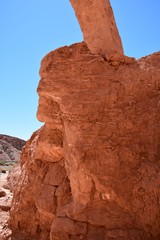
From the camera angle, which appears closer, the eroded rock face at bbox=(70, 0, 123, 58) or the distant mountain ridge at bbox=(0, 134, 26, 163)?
the eroded rock face at bbox=(70, 0, 123, 58)

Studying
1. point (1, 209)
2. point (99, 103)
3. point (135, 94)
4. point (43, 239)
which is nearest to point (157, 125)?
point (135, 94)

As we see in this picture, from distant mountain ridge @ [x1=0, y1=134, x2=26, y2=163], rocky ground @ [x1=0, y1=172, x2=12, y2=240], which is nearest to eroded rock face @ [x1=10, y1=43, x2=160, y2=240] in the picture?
rocky ground @ [x1=0, y1=172, x2=12, y2=240]

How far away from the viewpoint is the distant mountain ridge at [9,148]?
4178 cm

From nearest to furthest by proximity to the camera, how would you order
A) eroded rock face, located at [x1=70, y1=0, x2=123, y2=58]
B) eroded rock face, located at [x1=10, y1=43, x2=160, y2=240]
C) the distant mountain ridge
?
eroded rock face, located at [x1=10, y1=43, x2=160, y2=240]
eroded rock face, located at [x1=70, y1=0, x2=123, y2=58]
the distant mountain ridge

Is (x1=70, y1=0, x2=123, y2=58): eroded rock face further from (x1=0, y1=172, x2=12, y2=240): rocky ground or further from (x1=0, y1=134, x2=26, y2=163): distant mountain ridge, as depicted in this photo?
(x1=0, y1=134, x2=26, y2=163): distant mountain ridge

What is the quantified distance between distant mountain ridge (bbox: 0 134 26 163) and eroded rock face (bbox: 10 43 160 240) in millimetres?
37456

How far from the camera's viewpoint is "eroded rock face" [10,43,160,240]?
3643 millimetres

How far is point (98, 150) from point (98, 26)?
2.38 metres

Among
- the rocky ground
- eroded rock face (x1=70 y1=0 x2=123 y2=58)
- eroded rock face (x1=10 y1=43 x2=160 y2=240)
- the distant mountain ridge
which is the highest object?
the distant mountain ridge

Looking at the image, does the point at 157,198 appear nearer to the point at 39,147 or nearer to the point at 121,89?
the point at 121,89

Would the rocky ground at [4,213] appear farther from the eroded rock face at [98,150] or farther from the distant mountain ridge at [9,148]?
the distant mountain ridge at [9,148]

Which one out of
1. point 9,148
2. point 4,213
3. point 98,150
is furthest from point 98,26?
point 9,148

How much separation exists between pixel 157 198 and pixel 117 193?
21.5 inches

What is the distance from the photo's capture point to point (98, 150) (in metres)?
3.95
